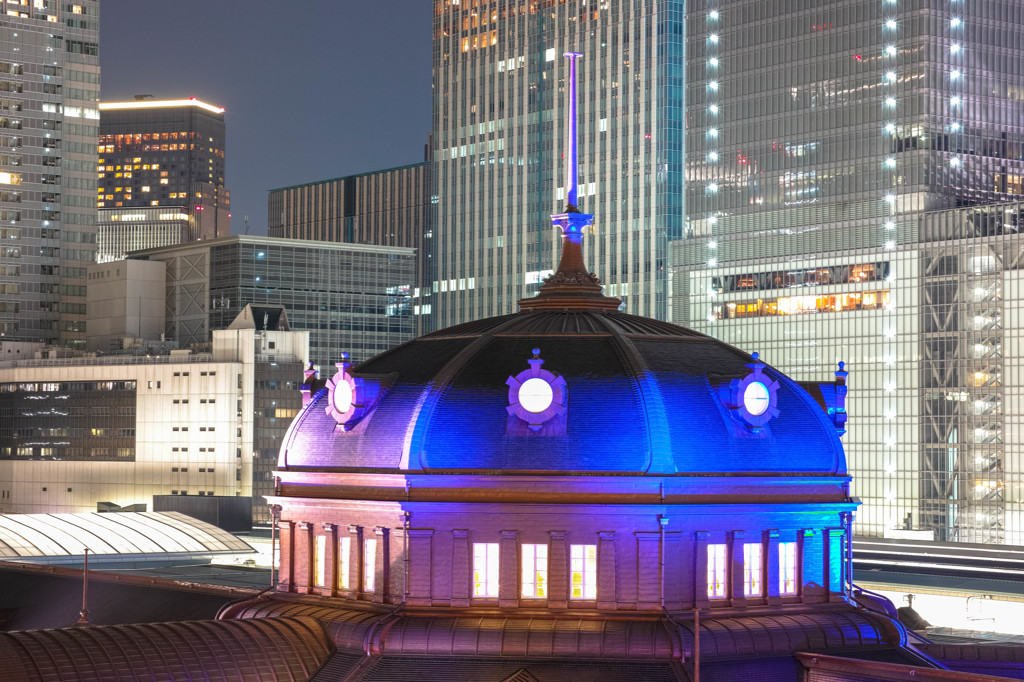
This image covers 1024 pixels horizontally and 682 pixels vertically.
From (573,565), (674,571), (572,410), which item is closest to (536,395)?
(572,410)

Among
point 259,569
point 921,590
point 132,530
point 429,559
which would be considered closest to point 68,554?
point 132,530

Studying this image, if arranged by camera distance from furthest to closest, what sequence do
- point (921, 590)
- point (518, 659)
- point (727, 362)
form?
point (921, 590), point (727, 362), point (518, 659)

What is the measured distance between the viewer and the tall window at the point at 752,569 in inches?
3098

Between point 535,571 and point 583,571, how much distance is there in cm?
211

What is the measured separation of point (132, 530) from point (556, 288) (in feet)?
279

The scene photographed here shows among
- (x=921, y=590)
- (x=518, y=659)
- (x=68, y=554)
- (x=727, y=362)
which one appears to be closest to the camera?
(x=518, y=659)

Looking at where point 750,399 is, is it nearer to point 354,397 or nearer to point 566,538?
point 566,538

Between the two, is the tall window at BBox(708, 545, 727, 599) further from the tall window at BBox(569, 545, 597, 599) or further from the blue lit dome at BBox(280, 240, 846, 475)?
the tall window at BBox(569, 545, 597, 599)

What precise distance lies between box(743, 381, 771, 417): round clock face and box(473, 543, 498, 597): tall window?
13350mm

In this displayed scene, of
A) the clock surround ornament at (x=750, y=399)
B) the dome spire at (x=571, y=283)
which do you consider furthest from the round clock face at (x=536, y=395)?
the dome spire at (x=571, y=283)

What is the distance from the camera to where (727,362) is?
274 ft

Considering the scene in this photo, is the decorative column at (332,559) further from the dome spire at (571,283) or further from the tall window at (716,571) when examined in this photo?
the tall window at (716,571)

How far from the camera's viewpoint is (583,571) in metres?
76.5

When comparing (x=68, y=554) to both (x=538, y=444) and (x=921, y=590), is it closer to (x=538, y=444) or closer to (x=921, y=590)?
(x=921, y=590)
